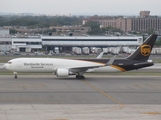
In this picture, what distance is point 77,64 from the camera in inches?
2314

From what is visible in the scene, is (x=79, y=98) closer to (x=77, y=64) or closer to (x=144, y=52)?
(x=77, y=64)

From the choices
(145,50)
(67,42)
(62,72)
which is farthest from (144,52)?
(67,42)

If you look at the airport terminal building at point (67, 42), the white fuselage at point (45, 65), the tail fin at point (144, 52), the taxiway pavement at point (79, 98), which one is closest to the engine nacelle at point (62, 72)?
the taxiway pavement at point (79, 98)

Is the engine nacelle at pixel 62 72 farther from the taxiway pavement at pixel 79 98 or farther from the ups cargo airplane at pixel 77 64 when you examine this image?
the taxiway pavement at pixel 79 98

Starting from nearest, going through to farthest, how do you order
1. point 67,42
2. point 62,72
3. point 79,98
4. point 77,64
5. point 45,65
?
1. point 79,98
2. point 62,72
3. point 45,65
4. point 77,64
5. point 67,42

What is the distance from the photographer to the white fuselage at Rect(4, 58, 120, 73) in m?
57.5

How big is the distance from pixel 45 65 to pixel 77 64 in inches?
152

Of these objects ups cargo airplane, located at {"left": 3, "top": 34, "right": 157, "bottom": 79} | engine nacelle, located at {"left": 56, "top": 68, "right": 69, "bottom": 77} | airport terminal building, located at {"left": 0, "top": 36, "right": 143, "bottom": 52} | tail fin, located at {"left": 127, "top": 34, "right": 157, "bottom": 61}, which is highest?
tail fin, located at {"left": 127, "top": 34, "right": 157, "bottom": 61}

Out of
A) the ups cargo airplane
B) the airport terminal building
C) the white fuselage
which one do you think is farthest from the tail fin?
the airport terminal building

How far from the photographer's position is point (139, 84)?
175 ft

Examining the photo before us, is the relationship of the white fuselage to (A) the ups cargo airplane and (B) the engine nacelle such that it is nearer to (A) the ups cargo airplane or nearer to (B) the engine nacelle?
(A) the ups cargo airplane

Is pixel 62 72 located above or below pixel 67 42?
above
